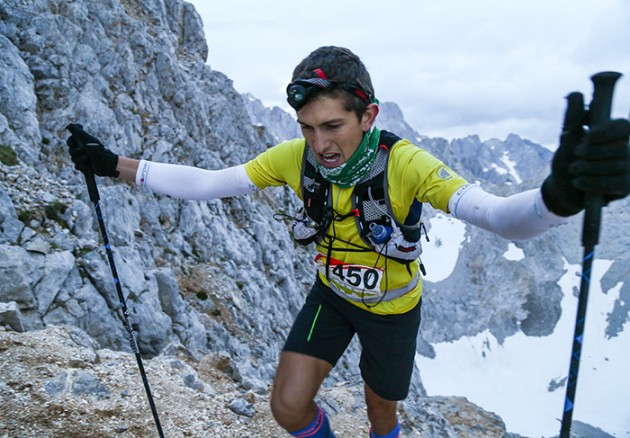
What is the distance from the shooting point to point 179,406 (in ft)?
25.7

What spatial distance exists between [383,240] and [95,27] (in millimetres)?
34596

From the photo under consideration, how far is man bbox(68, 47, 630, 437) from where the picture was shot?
4270 millimetres

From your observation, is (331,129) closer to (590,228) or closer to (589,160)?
(589,160)

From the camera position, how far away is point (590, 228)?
2.91m

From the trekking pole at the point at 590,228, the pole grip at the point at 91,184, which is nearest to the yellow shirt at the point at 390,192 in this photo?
the trekking pole at the point at 590,228

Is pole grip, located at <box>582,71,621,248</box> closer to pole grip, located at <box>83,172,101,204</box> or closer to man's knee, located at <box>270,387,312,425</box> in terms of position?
man's knee, located at <box>270,387,312,425</box>

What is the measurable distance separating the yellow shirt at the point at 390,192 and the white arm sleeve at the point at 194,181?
0.59 feet

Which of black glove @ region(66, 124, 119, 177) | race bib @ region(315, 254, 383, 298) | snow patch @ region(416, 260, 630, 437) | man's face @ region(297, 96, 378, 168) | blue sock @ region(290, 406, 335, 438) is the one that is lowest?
snow patch @ region(416, 260, 630, 437)

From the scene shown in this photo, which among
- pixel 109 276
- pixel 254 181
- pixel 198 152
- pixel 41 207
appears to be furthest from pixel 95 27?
pixel 254 181

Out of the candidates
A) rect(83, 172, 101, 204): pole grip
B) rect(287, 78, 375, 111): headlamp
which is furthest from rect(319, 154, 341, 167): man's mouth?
rect(83, 172, 101, 204): pole grip

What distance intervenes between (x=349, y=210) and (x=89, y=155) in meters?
3.57

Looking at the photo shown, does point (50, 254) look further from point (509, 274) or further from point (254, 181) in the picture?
point (509, 274)

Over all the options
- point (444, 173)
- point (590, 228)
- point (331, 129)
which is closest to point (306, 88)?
point (331, 129)

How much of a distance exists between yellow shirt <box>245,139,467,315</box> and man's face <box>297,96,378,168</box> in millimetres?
482
